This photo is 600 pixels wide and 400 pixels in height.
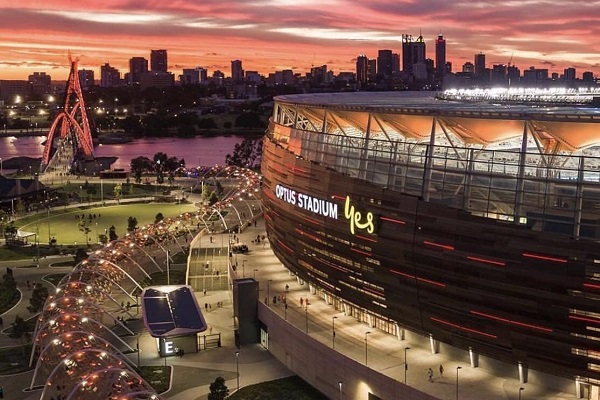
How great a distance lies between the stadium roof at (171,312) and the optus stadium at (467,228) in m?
9.97

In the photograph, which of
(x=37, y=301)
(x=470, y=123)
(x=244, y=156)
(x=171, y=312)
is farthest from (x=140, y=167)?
(x=470, y=123)

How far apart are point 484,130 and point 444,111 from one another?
8.36 feet

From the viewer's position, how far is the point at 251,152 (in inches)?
7141

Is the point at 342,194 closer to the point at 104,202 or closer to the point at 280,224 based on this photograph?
the point at 280,224

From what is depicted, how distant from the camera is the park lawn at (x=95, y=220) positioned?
100 meters

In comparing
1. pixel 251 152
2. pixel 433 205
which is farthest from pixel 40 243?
pixel 251 152

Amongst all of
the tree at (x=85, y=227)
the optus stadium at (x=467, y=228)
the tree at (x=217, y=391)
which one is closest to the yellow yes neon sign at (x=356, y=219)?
the optus stadium at (x=467, y=228)

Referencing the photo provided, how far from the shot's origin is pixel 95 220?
109500 millimetres

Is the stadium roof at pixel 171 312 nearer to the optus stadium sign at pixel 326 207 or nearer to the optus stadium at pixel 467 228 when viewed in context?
the optus stadium at pixel 467 228

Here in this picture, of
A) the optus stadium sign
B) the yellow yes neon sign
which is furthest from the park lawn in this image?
the yellow yes neon sign

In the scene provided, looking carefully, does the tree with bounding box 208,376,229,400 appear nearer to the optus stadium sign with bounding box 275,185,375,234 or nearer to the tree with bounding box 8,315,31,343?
the optus stadium sign with bounding box 275,185,375,234

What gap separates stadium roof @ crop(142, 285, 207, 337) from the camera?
2217 inches

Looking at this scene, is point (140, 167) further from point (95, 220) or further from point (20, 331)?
point (20, 331)

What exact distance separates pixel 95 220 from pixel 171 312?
5340 centimetres
